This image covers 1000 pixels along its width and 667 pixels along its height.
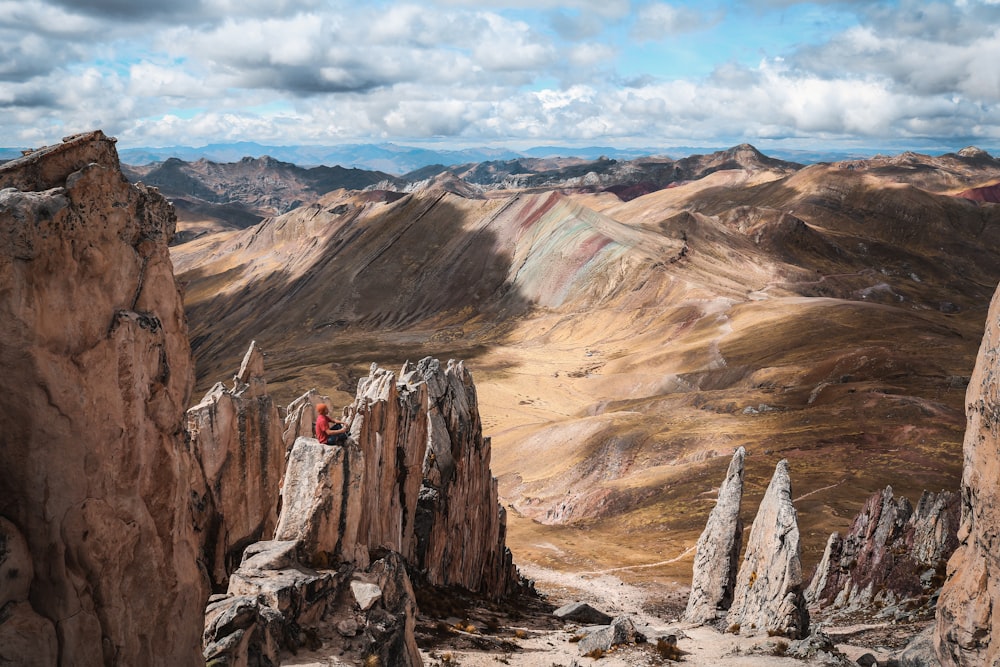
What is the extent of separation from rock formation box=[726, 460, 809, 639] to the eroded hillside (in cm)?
1024

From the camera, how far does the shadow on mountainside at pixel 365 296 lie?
377 feet

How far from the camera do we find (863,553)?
27125 millimetres

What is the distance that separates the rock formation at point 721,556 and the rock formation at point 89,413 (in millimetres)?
21293

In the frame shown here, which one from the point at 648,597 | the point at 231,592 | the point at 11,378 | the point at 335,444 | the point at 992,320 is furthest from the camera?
the point at 648,597

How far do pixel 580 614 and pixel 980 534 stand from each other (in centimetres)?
2054

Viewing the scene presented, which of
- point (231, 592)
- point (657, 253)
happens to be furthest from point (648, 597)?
A: point (657, 253)

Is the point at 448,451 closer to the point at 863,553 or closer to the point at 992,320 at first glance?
the point at 863,553

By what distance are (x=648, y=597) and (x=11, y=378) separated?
3151 cm

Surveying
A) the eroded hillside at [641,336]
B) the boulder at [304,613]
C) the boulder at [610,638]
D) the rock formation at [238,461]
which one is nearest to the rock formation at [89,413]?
the boulder at [304,613]

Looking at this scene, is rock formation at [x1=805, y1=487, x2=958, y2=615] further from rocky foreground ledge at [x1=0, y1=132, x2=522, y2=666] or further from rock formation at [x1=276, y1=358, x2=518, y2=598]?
rocky foreground ledge at [x1=0, y1=132, x2=522, y2=666]

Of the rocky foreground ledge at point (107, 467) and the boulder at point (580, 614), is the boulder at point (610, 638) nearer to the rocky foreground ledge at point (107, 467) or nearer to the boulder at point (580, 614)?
the rocky foreground ledge at point (107, 467)

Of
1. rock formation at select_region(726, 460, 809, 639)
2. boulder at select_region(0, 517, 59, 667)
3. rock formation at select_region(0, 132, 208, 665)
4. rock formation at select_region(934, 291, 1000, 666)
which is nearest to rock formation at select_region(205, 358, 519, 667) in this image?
rock formation at select_region(0, 132, 208, 665)

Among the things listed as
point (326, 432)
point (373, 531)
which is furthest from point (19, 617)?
point (373, 531)

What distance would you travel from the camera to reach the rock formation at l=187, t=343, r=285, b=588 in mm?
18969
